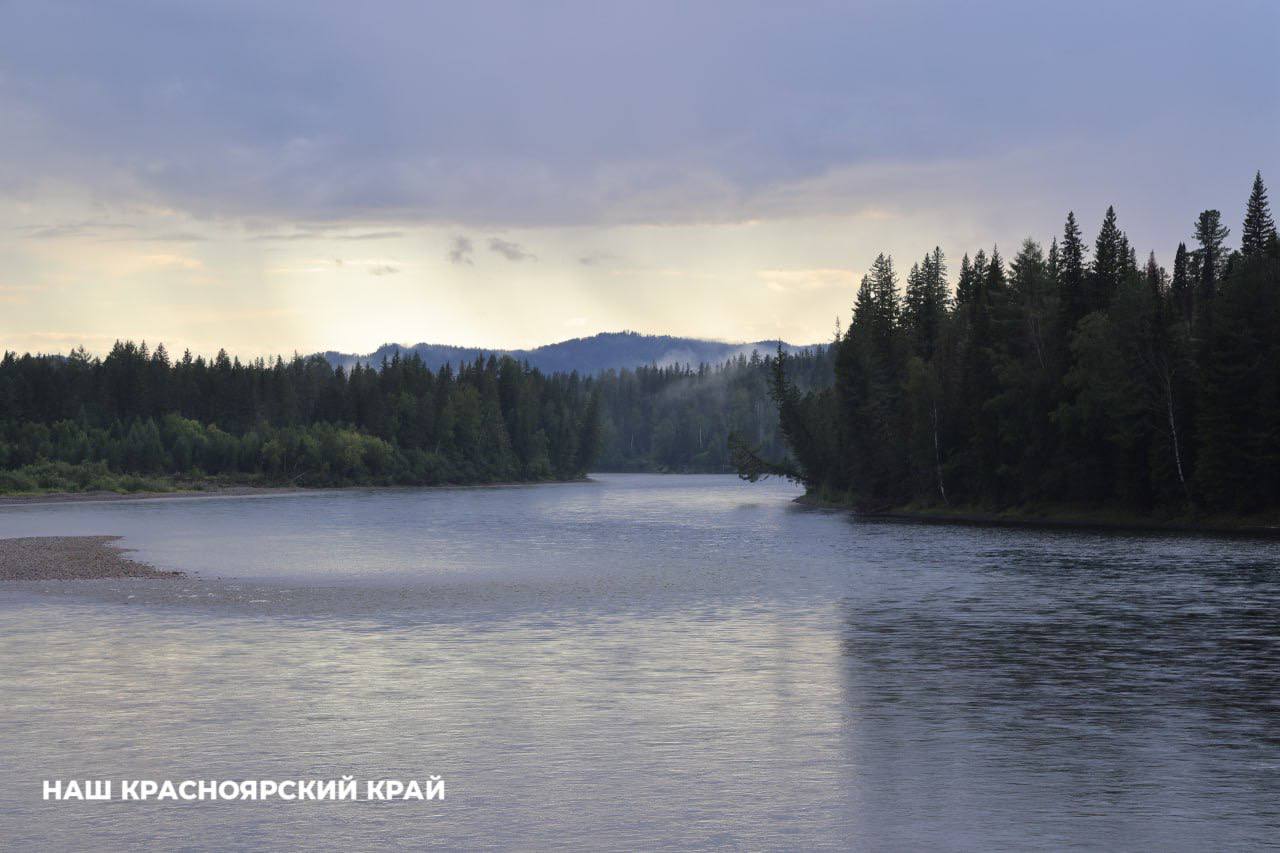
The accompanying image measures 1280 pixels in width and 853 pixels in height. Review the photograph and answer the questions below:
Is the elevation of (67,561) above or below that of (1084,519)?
below

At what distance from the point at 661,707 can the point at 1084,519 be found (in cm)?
9121

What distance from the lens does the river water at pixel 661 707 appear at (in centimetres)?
1656

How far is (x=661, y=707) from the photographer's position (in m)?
25.2

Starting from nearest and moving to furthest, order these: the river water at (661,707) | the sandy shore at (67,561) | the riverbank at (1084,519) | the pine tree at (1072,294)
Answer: the river water at (661,707) → the sandy shore at (67,561) → the riverbank at (1084,519) → the pine tree at (1072,294)

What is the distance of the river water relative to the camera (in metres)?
16.6

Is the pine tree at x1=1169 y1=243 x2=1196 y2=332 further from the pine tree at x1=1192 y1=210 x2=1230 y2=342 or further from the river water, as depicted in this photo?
the river water

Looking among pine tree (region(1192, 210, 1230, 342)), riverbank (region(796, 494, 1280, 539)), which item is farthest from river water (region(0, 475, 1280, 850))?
pine tree (region(1192, 210, 1230, 342))

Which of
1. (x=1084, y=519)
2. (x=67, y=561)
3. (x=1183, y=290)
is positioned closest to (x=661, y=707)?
(x=67, y=561)

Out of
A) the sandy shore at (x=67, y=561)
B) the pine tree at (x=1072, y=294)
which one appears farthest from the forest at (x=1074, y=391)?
the sandy shore at (x=67, y=561)

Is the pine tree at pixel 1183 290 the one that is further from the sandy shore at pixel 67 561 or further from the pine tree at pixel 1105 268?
the sandy shore at pixel 67 561

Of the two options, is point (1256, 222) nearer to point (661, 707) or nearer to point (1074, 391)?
point (1074, 391)

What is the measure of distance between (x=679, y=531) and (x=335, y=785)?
3247 inches

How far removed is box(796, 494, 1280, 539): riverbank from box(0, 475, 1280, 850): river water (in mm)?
36312

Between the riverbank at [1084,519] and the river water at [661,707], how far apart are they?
A: 36.3 m
